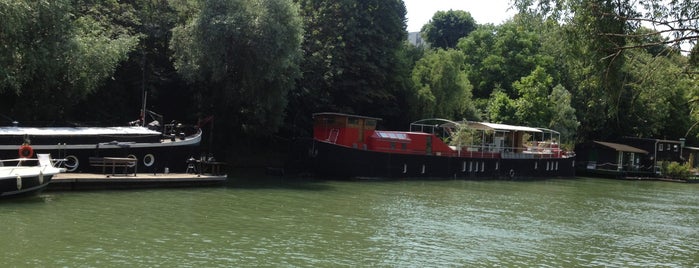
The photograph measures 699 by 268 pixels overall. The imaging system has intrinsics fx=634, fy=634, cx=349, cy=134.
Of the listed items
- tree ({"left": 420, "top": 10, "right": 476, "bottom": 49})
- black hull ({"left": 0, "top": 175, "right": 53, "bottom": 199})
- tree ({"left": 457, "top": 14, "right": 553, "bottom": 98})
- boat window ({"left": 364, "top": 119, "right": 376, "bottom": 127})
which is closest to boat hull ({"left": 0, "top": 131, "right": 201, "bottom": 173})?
black hull ({"left": 0, "top": 175, "right": 53, "bottom": 199})

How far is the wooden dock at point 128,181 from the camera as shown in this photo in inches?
888

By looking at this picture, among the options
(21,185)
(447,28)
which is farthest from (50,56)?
(447,28)

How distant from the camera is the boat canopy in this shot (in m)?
23.8

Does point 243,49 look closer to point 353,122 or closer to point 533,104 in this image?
point 353,122

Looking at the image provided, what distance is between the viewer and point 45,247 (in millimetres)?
13562

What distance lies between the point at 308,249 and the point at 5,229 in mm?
7277

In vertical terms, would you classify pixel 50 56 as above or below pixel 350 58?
below

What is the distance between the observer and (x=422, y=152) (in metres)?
39.4

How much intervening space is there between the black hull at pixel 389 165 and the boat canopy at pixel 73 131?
33.4 feet

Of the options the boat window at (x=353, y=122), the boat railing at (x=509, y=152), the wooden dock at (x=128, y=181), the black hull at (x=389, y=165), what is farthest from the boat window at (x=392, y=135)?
the wooden dock at (x=128, y=181)

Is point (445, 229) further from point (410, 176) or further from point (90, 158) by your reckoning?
point (410, 176)

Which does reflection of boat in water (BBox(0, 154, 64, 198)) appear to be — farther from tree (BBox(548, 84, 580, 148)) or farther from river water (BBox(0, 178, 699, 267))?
tree (BBox(548, 84, 580, 148))

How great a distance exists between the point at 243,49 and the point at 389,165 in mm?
10879

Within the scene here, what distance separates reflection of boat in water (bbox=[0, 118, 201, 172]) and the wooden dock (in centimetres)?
85
